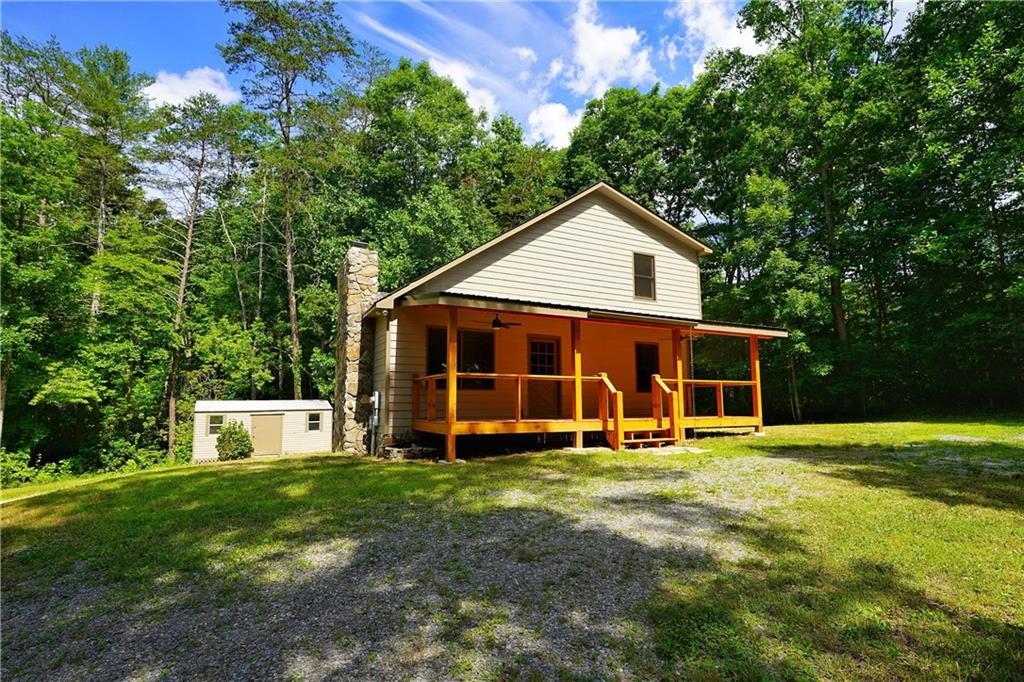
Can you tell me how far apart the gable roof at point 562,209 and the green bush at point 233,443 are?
12.1 metres

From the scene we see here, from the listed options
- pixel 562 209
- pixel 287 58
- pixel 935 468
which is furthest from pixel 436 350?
pixel 287 58

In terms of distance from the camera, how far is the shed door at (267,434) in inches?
789

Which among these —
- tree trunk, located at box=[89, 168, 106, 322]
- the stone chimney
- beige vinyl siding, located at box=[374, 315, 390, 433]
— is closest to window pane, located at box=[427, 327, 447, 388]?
beige vinyl siding, located at box=[374, 315, 390, 433]

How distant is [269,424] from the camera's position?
2025cm

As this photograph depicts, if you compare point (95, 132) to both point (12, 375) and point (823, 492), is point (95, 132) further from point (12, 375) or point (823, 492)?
point (823, 492)

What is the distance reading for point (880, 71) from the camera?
20.4 m

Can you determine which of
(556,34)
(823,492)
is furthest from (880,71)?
(823,492)

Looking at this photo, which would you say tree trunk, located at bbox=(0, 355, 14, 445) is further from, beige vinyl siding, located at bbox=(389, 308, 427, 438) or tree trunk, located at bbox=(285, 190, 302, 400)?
beige vinyl siding, located at bbox=(389, 308, 427, 438)

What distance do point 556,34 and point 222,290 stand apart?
2347cm

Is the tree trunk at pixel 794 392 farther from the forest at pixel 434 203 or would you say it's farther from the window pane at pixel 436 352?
the window pane at pixel 436 352

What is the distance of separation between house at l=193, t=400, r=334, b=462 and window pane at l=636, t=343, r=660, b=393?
12912 mm

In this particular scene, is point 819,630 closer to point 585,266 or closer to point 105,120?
point 585,266

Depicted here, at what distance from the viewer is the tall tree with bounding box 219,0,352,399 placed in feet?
80.1

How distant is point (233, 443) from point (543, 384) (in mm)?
13330
